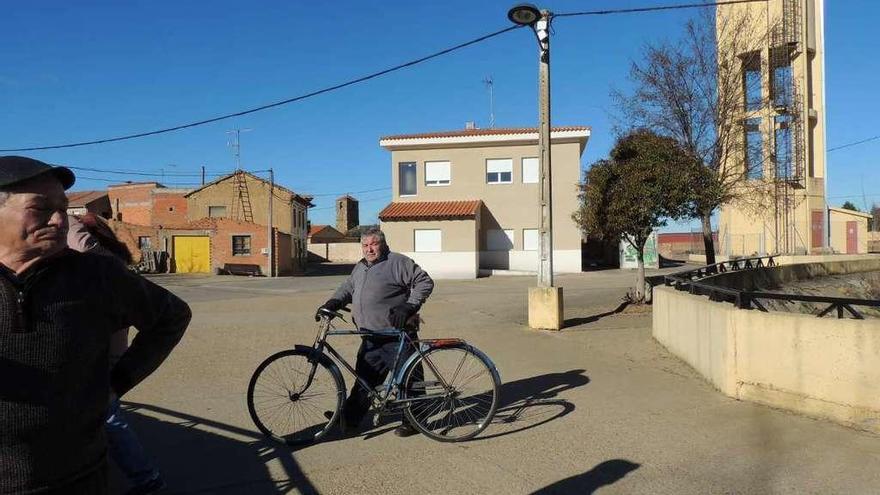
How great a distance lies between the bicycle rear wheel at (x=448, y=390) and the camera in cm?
501

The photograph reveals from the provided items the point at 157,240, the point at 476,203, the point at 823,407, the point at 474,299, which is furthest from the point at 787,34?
the point at 157,240

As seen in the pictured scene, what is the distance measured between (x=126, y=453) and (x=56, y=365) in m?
2.31

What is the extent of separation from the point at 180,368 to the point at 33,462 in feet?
21.8

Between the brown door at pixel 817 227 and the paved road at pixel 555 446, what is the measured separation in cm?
2972

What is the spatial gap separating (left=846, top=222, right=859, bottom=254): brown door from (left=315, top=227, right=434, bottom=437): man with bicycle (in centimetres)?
3900

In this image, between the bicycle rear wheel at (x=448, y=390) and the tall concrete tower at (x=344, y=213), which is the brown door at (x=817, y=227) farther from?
the tall concrete tower at (x=344, y=213)

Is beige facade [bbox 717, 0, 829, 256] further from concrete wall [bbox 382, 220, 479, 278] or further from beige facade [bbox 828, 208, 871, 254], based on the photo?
concrete wall [bbox 382, 220, 479, 278]

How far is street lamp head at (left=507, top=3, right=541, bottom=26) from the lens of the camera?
11188 mm

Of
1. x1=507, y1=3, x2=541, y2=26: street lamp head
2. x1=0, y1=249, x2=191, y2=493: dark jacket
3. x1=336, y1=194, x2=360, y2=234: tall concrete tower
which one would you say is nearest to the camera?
x1=0, y1=249, x2=191, y2=493: dark jacket

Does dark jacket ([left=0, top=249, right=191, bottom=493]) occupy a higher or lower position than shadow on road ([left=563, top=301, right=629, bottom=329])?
higher

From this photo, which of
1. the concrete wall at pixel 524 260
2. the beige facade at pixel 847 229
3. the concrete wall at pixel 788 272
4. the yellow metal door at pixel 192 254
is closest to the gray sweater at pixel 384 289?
the concrete wall at pixel 788 272

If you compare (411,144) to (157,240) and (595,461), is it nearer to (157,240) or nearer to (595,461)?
(157,240)

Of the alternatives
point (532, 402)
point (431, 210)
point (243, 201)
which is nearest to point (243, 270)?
point (243, 201)

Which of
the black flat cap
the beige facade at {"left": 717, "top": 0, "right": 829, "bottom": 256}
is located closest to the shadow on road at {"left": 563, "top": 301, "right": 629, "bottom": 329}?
the black flat cap
